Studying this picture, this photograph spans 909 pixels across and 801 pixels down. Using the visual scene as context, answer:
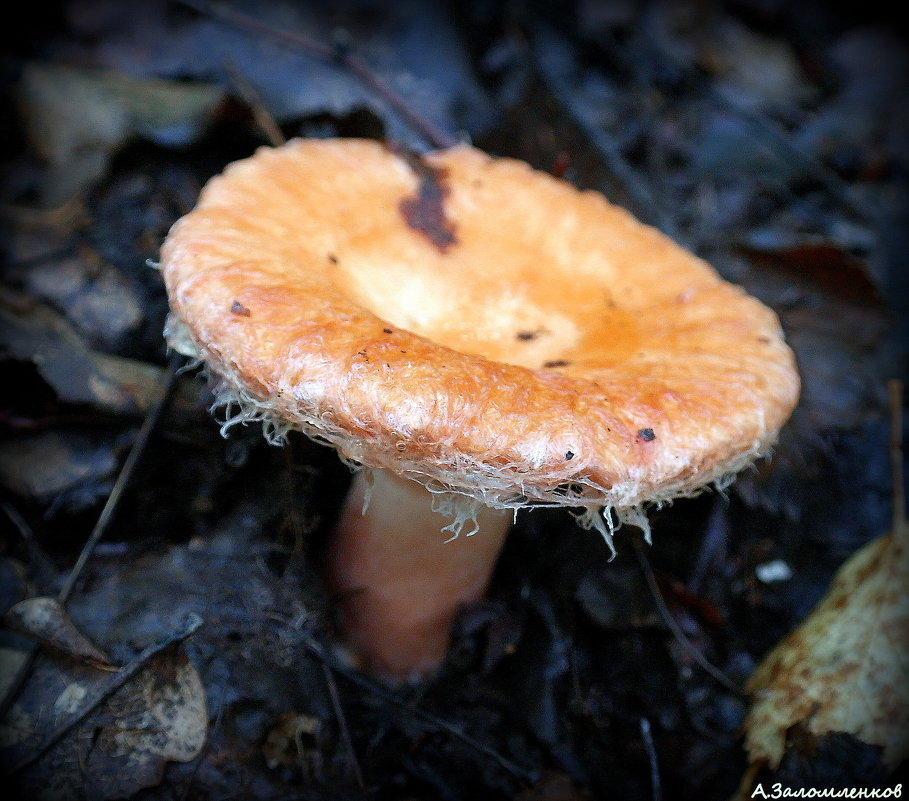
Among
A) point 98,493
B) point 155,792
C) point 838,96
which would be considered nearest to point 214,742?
point 155,792

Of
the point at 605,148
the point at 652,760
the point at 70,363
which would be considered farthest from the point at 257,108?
the point at 652,760

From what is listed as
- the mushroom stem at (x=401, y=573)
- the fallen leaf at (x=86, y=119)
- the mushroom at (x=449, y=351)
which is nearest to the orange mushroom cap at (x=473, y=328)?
the mushroom at (x=449, y=351)

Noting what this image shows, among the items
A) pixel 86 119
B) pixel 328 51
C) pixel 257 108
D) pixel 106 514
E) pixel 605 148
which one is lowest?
pixel 106 514

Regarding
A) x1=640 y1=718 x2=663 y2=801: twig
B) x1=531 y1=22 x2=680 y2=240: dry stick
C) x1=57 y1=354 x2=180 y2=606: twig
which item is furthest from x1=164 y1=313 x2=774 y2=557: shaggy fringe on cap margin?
x1=531 y1=22 x2=680 y2=240: dry stick

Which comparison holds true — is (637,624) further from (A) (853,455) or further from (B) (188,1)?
(B) (188,1)

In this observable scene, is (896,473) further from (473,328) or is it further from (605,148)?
(605,148)

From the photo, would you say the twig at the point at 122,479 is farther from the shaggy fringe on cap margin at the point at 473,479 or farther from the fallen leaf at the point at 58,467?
the shaggy fringe on cap margin at the point at 473,479
